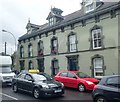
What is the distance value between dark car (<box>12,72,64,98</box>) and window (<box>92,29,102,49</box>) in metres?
8.88

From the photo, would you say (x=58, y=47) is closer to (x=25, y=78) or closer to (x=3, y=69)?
(x=3, y=69)

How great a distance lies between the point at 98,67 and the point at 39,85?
32.7 ft

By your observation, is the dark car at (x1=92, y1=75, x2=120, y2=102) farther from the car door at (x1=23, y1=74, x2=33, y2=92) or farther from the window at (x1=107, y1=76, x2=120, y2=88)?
the car door at (x1=23, y1=74, x2=33, y2=92)

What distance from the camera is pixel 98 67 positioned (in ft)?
66.8

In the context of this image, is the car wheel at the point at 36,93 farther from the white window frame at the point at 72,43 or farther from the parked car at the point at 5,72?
the white window frame at the point at 72,43

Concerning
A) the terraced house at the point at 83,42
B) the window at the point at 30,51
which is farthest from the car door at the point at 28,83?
the window at the point at 30,51

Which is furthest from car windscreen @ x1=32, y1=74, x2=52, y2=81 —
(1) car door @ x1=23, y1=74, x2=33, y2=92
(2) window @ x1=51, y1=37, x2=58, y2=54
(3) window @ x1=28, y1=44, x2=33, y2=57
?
(3) window @ x1=28, y1=44, x2=33, y2=57

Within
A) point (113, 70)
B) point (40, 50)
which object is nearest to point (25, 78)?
point (113, 70)

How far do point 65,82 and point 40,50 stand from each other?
45.0 ft

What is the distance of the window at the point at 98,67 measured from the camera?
66.1 feet

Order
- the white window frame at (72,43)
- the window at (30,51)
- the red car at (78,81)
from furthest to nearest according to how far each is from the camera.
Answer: the window at (30,51), the white window frame at (72,43), the red car at (78,81)

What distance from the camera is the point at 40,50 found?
29078mm

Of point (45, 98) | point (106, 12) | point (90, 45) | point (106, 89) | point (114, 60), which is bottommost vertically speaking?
point (45, 98)

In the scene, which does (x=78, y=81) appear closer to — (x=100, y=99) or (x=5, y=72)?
(x=100, y=99)
